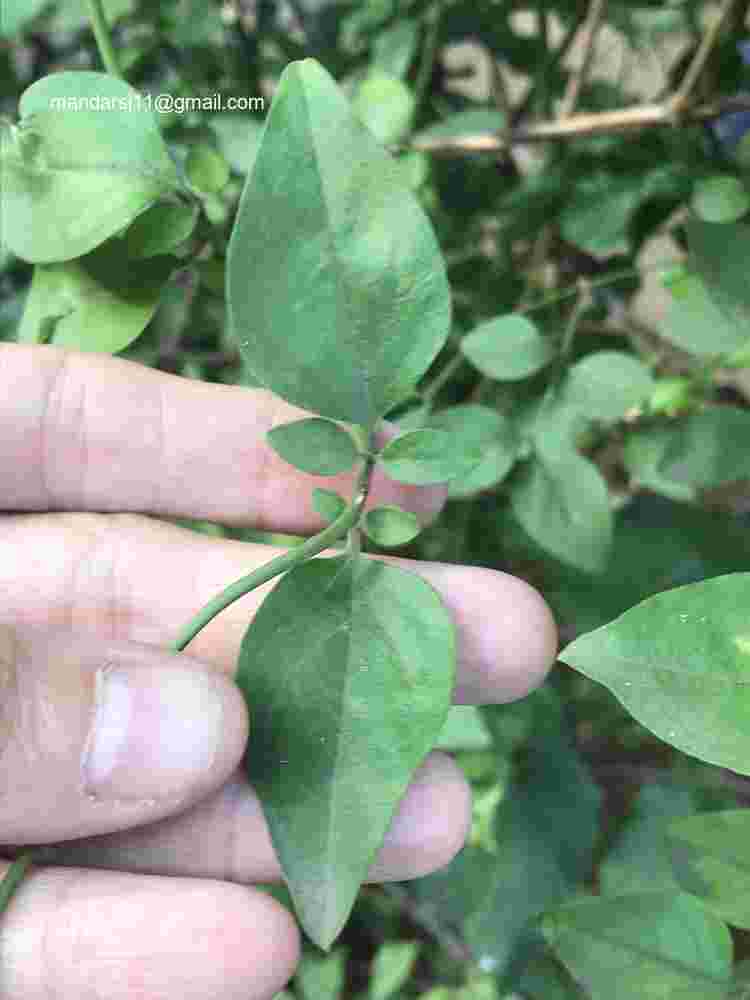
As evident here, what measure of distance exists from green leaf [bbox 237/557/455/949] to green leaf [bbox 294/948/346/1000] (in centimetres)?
50

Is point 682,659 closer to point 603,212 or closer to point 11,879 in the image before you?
point 11,879

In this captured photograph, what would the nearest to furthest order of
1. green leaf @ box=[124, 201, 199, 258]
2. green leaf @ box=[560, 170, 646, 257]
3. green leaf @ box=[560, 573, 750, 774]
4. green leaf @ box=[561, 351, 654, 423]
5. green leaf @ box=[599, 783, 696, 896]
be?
green leaf @ box=[560, 573, 750, 774] → green leaf @ box=[124, 201, 199, 258] → green leaf @ box=[561, 351, 654, 423] → green leaf @ box=[560, 170, 646, 257] → green leaf @ box=[599, 783, 696, 896]

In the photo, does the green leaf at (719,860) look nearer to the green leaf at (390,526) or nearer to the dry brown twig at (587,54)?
the green leaf at (390,526)

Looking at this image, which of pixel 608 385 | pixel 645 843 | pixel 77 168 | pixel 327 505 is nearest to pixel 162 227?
pixel 77 168

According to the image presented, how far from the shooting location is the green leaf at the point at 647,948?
1.23 feet

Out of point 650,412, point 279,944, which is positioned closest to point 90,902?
point 279,944

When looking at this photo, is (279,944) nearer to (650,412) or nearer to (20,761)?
(20,761)

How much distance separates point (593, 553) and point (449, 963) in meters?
0.54

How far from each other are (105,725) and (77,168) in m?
0.23

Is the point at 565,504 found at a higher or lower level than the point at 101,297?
lower

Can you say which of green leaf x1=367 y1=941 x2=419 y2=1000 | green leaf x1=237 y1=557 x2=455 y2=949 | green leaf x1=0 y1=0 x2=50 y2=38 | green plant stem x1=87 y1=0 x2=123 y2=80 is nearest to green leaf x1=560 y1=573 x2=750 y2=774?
green leaf x1=237 y1=557 x2=455 y2=949

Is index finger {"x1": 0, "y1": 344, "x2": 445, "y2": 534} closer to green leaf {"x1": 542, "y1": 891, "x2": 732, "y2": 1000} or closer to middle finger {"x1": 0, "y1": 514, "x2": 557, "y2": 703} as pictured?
middle finger {"x1": 0, "y1": 514, "x2": 557, "y2": 703}

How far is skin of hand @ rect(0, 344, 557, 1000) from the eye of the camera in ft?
1.25

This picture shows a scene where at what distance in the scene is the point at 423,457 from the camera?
15.6 inches
